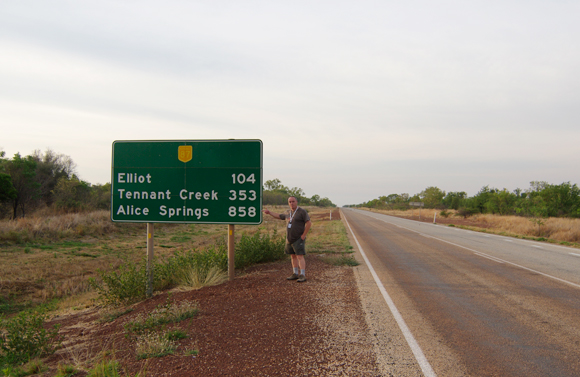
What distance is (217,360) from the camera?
403 cm

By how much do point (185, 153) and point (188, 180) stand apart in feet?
2.08

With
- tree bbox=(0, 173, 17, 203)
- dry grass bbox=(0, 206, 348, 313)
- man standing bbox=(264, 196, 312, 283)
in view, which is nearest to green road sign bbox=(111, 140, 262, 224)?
man standing bbox=(264, 196, 312, 283)

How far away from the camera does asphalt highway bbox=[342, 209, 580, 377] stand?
13.3 feet

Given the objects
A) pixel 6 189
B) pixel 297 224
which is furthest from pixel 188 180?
pixel 6 189

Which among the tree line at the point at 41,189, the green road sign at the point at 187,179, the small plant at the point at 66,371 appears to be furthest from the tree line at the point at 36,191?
the small plant at the point at 66,371

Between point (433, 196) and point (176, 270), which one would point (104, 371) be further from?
point (433, 196)

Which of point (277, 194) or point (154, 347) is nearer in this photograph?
point (154, 347)

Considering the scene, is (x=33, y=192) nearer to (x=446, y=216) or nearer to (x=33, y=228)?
(x=33, y=228)

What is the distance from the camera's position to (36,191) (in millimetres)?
29578

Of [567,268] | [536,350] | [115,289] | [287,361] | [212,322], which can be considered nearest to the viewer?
[287,361]

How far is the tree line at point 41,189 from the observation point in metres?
26.3

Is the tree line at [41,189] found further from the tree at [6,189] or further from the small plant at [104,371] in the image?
the small plant at [104,371]

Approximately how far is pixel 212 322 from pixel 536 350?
441 cm

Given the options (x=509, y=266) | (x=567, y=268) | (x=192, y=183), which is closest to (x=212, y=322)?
(x=192, y=183)
